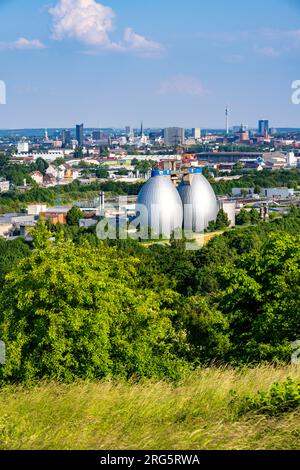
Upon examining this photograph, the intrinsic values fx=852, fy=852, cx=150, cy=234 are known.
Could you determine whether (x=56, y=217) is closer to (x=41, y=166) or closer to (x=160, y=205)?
(x=160, y=205)

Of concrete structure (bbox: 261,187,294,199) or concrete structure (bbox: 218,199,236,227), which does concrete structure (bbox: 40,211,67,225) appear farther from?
Answer: concrete structure (bbox: 261,187,294,199)

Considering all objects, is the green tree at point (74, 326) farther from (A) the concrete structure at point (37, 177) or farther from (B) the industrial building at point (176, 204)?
(A) the concrete structure at point (37, 177)

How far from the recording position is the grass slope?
12.9 ft

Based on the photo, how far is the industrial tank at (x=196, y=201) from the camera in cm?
3216

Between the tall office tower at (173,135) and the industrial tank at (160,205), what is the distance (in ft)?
232

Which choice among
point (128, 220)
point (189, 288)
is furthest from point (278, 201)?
point (189, 288)

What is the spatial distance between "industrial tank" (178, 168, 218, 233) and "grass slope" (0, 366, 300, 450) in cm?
2658

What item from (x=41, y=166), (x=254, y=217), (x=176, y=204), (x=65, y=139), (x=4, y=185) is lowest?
(x=4, y=185)

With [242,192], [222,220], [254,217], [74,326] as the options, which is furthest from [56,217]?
[74,326]

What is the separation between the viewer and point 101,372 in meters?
7.16

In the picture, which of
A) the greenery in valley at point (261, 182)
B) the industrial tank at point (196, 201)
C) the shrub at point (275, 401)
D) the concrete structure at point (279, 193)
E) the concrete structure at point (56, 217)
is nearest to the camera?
the shrub at point (275, 401)

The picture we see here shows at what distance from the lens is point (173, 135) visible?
10881 centimetres

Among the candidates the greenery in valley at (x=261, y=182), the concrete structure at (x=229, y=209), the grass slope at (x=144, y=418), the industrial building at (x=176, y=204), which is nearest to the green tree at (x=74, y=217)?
the industrial building at (x=176, y=204)

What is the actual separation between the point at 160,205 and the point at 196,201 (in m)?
2.32
